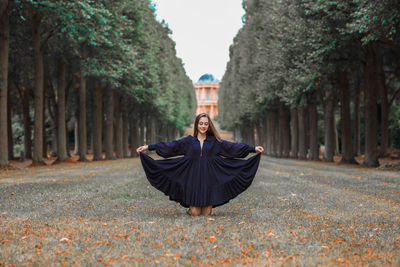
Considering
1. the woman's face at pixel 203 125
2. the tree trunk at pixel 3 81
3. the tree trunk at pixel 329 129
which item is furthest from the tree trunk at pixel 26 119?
the woman's face at pixel 203 125

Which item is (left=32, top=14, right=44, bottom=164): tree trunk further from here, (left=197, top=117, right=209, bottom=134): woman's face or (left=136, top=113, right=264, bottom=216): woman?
(left=197, top=117, right=209, bottom=134): woman's face

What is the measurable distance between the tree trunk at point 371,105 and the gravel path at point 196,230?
416 inches

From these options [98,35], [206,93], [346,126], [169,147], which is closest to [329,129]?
[346,126]

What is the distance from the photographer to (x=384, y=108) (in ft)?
82.5

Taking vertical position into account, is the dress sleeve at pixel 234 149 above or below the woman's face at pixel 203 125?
below

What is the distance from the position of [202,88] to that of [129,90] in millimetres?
136868

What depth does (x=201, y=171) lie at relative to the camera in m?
7.00

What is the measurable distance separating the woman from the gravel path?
369 mm

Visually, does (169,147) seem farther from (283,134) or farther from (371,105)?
(283,134)

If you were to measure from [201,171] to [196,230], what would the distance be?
1.59 m

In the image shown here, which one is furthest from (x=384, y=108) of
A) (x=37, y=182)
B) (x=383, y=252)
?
(x=383, y=252)

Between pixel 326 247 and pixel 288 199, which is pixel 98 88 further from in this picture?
pixel 326 247

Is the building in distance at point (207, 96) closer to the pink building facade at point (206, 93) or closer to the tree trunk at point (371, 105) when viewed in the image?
the pink building facade at point (206, 93)

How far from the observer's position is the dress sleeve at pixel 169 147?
700cm
